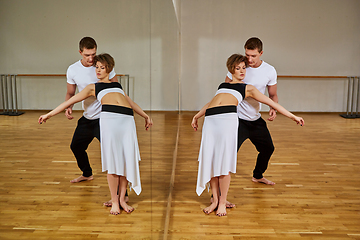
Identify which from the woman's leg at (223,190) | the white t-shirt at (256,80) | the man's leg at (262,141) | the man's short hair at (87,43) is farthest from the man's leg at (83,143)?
the man's leg at (262,141)

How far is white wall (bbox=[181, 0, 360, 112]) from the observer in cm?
802

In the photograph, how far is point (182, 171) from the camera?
3648 millimetres

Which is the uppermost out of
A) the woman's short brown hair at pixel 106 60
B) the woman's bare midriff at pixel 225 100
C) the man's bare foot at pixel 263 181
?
the woman's short brown hair at pixel 106 60

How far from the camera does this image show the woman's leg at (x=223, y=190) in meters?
2.57

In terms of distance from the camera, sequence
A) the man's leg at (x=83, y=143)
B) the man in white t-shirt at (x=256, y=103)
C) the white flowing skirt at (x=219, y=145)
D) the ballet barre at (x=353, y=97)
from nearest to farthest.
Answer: the man's leg at (x=83, y=143)
the white flowing skirt at (x=219, y=145)
the man in white t-shirt at (x=256, y=103)
the ballet barre at (x=353, y=97)

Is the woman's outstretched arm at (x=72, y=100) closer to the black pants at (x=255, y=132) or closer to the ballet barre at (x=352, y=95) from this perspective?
the black pants at (x=255, y=132)

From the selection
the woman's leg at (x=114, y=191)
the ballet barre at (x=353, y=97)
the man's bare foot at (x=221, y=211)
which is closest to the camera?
the woman's leg at (x=114, y=191)

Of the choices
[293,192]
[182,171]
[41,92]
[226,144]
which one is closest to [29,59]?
[41,92]

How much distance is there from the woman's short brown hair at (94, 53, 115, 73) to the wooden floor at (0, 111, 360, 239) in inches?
3.6

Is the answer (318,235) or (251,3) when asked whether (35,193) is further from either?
(251,3)

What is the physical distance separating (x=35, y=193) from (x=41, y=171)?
3 cm

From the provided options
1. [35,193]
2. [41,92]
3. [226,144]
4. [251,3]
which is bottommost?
[226,144]

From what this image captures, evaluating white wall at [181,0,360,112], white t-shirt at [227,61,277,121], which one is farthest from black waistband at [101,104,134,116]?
white wall at [181,0,360,112]

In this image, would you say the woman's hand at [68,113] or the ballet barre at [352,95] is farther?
the ballet barre at [352,95]
